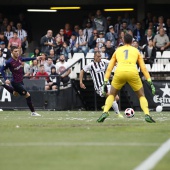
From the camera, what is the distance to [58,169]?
8.82 meters

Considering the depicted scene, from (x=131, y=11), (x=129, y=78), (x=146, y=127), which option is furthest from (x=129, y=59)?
(x=131, y=11)

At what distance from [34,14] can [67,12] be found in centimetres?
161

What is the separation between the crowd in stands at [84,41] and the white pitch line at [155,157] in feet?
55.0

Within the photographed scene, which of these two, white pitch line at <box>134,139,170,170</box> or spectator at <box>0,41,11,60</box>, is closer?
white pitch line at <box>134,139,170,170</box>

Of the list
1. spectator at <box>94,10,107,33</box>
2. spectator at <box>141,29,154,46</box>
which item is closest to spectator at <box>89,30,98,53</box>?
spectator at <box>94,10,107,33</box>

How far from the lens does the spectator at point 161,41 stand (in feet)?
96.7

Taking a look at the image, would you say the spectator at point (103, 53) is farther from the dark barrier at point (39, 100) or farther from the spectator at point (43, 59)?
the spectator at point (43, 59)

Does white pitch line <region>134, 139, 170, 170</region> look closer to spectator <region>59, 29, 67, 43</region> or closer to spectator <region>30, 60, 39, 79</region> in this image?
spectator <region>30, 60, 39, 79</region>

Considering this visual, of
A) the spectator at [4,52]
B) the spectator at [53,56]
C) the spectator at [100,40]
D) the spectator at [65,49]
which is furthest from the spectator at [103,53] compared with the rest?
the spectator at [4,52]

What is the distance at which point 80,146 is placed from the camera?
11.4 metres

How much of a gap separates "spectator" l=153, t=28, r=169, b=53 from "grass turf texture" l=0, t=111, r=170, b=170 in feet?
44.7

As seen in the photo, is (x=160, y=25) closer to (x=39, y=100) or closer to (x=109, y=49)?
(x=109, y=49)

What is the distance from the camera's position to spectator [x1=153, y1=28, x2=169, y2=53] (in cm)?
2947

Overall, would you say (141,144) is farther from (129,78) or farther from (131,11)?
(131,11)
